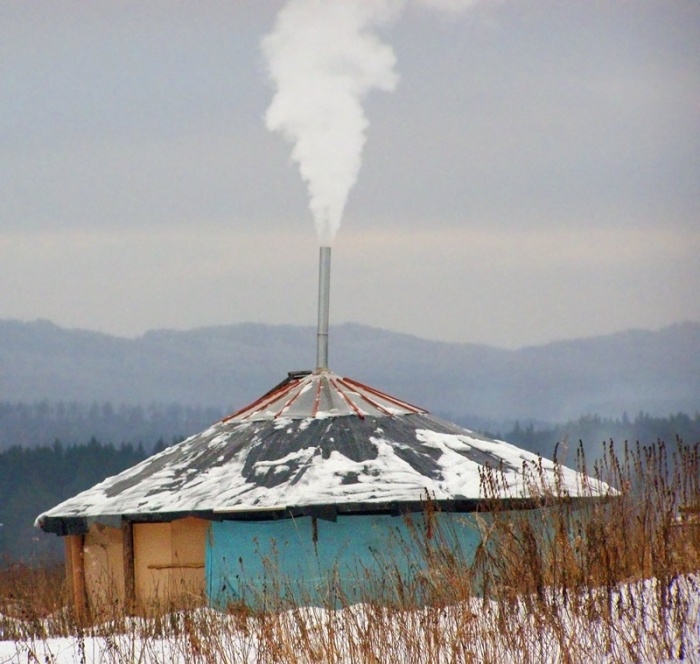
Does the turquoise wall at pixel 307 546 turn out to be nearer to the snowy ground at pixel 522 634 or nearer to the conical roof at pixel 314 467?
the conical roof at pixel 314 467

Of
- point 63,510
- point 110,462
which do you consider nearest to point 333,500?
point 63,510

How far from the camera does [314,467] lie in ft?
37.9

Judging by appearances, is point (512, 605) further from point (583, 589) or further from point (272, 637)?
point (272, 637)

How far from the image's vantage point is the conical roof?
11.1 m

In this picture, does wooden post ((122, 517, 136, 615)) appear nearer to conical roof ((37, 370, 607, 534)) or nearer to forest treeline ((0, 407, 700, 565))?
conical roof ((37, 370, 607, 534))

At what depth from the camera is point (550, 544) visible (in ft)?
24.4

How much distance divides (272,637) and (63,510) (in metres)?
5.42

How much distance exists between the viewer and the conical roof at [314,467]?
11.1m

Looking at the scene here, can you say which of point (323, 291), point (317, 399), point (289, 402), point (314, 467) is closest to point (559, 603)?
point (314, 467)

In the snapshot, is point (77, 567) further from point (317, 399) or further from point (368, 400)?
point (368, 400)

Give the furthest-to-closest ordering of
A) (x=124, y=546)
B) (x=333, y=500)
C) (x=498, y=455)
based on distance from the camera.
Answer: (x=498, y=455)
(x=124, y=546)
(x=333, y=500)

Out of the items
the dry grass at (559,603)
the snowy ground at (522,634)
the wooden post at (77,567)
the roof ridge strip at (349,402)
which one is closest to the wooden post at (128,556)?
the wooden post at (77,567)

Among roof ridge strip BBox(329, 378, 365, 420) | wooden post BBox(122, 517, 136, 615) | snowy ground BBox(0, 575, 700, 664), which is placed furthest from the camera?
roof ridge strip BBox(329, 378, 365, 420)

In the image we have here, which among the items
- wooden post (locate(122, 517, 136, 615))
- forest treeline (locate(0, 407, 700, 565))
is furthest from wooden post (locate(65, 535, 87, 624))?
forest treeline (locate(0, 407, 700, 565))
